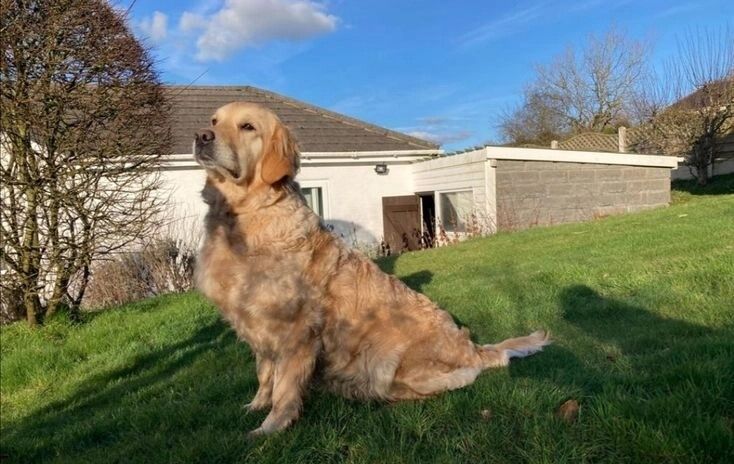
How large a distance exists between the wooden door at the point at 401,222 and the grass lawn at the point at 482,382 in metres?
7.81

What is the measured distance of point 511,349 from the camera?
3.66 metres

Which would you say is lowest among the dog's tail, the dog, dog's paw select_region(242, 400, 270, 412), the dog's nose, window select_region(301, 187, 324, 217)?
dog's paw select_region(242, 400, 270, 412)

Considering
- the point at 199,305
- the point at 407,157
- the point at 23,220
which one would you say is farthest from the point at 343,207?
the point at 23,220

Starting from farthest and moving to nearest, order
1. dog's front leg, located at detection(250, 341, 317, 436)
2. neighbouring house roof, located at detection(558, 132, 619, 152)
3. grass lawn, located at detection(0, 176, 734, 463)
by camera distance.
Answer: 1. neighbouring house roof, located at detection(558, 132, 619, 152)
2. dog's front leg, located at detection(250, 341, 317, 436)
3. grass lawn, located at detection(0, 176, 734, 463)

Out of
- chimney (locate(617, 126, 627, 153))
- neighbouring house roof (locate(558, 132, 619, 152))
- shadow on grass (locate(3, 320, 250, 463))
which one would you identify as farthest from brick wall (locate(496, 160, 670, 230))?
shadow on grass (locate(3, 320, 250, 463))

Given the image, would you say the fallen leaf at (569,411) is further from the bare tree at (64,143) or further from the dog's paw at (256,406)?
the bare tree at (64,143)

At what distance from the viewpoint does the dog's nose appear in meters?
3.37

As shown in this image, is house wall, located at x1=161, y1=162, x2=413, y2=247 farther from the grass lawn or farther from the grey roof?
the grass lawn

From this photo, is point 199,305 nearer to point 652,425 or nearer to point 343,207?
point 652,425

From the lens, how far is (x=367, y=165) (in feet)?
51.3

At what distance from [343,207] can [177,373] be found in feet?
35.5

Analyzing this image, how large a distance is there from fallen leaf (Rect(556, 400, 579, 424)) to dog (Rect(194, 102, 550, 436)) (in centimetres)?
73

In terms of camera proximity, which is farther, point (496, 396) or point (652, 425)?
point (496, 396)

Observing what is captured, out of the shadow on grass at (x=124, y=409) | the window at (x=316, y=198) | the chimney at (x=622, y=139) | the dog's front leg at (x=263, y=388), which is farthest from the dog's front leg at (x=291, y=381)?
the chimney at (x=622, y=139)
